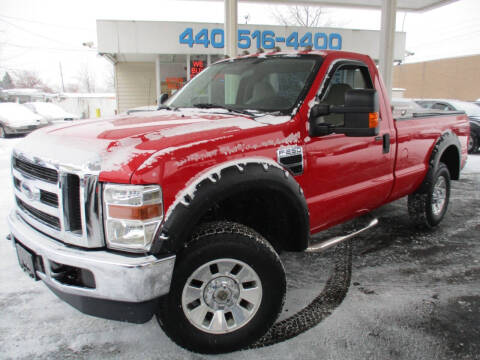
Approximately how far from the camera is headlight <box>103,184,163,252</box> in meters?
1.88

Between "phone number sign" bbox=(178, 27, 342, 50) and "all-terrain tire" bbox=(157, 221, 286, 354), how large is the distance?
1182 cm

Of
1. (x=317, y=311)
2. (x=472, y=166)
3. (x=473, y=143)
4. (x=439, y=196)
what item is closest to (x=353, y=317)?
(x=317, y=311)

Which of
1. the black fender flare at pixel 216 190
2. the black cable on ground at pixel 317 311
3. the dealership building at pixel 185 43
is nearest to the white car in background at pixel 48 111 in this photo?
the dealership building at pixel 185 43

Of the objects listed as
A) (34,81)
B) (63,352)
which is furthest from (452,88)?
(34,81)

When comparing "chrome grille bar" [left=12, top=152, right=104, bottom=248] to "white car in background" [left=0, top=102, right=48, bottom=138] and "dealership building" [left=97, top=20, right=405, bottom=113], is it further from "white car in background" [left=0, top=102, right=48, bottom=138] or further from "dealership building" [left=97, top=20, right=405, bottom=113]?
"white car in background" [left=0, top=102, right=48, bottom=138]

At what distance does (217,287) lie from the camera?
2225mm

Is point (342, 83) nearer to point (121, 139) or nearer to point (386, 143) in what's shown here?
point (386, 143)

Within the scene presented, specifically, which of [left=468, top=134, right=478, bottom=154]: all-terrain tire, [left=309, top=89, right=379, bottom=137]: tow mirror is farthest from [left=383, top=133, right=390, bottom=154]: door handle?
[left=468, top=134, right=478, bottom=154]: all-terrain tire

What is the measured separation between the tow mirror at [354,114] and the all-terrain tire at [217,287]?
93 centimetres

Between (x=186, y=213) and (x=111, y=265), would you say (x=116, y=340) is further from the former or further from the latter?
(x=186, y=213)

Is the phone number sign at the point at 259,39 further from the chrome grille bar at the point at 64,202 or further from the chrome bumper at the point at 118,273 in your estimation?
the chrome bumper at the point at 118,273

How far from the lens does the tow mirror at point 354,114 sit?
2.40 meters

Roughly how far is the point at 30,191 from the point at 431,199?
399cm

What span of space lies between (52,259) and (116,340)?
2.66 ft
